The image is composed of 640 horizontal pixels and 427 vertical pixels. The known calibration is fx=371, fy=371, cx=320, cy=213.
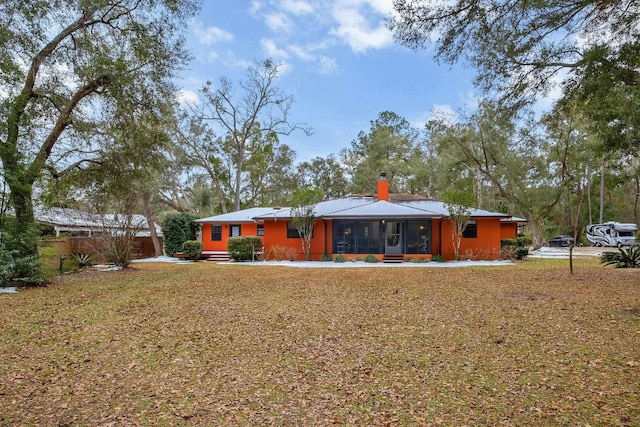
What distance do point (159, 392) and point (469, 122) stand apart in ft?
91.1

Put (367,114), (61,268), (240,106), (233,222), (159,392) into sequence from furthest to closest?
(367,114), (240,106), (233,222), (61,268), (159,392)

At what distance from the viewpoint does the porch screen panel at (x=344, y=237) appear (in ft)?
60.8

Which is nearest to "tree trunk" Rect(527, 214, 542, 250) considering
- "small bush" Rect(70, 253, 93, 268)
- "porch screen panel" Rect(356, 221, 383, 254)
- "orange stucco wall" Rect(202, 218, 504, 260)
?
"orange stucco wall" Rect(202, 218, 504, 260)

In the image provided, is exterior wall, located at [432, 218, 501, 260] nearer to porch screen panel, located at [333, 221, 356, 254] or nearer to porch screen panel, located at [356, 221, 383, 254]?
porch screen panel, located at [356, 221, 383, 254]

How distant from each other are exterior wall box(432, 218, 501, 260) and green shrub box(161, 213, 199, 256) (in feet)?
47.6

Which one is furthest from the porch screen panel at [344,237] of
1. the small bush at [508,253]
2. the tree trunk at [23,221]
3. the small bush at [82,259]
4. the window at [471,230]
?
the tree trunk at [23,221]

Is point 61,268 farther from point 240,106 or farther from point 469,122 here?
point 469,122

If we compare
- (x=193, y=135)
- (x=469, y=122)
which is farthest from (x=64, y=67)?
(x=469, y=122)

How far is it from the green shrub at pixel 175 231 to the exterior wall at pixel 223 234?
109 centimetres

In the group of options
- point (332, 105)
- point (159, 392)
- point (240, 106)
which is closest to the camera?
point (159, 392)

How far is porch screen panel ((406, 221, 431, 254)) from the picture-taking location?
1823cm

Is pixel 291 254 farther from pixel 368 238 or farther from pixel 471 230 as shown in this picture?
pixel 471 230

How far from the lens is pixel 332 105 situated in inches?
987

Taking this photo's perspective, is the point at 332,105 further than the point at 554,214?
No
